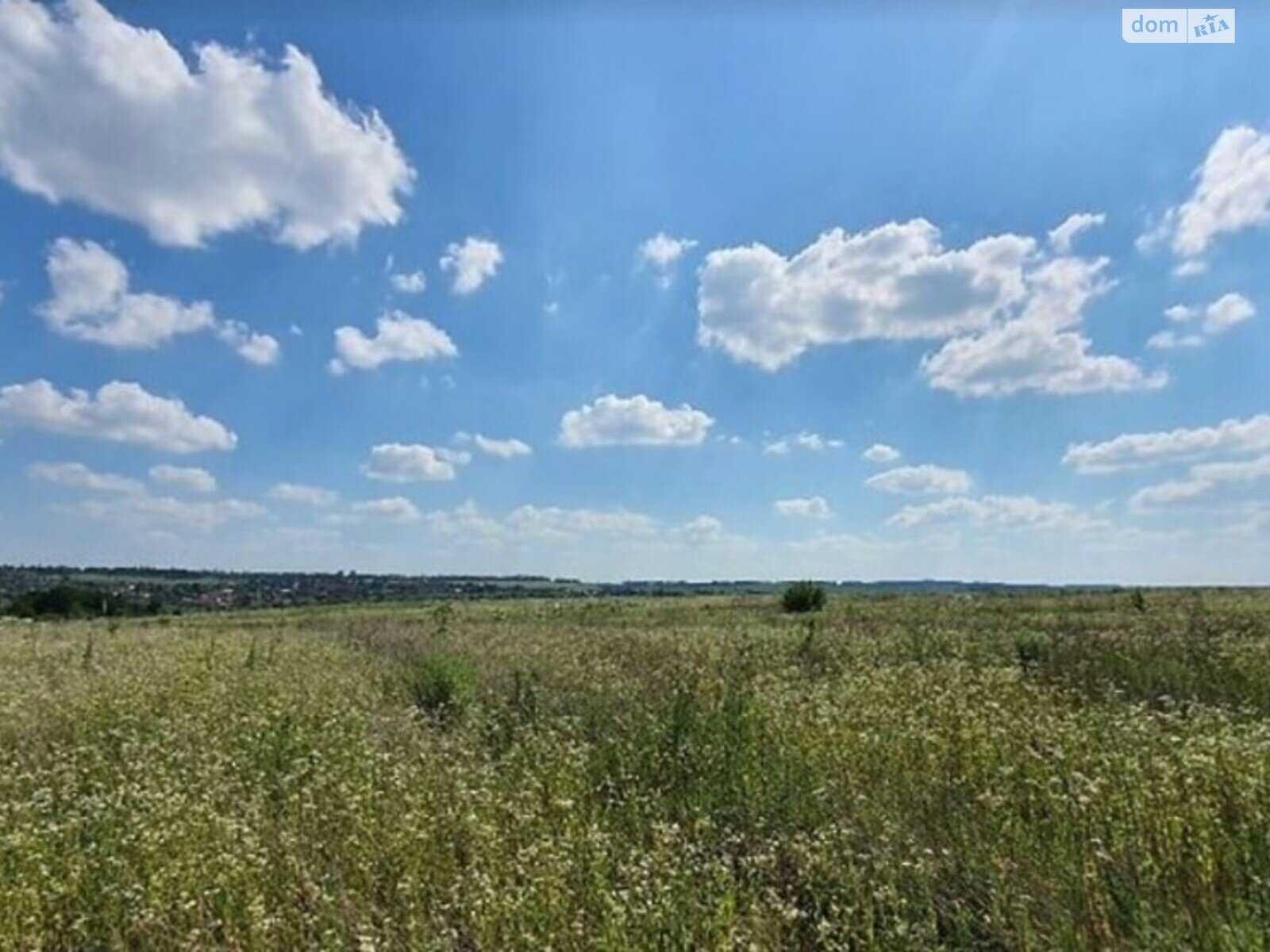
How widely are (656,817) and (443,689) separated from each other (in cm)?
570

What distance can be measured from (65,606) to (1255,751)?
87090 mm

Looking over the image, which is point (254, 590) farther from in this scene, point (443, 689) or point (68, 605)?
point (443, 689)

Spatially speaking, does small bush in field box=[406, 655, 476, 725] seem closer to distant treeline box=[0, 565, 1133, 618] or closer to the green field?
the green field

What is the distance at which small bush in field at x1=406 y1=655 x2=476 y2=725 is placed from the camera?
9.26 metres

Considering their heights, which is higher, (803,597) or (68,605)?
(803,597)

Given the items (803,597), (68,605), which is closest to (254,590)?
(68,605)

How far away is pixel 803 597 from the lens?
119ft

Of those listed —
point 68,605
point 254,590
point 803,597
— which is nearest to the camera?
point 803,597

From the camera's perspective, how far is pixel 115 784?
6.51 m

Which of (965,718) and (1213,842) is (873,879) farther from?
(965,718)

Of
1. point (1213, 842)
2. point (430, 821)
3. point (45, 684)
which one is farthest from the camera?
point (45, 684)

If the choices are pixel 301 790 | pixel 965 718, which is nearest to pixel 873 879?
pixel 965 718

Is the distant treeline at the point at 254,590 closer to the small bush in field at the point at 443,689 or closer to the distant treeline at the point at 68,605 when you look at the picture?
the distant treeline at the point at 68,605

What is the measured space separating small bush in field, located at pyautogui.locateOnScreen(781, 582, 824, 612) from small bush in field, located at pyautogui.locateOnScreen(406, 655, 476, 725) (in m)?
25.6
